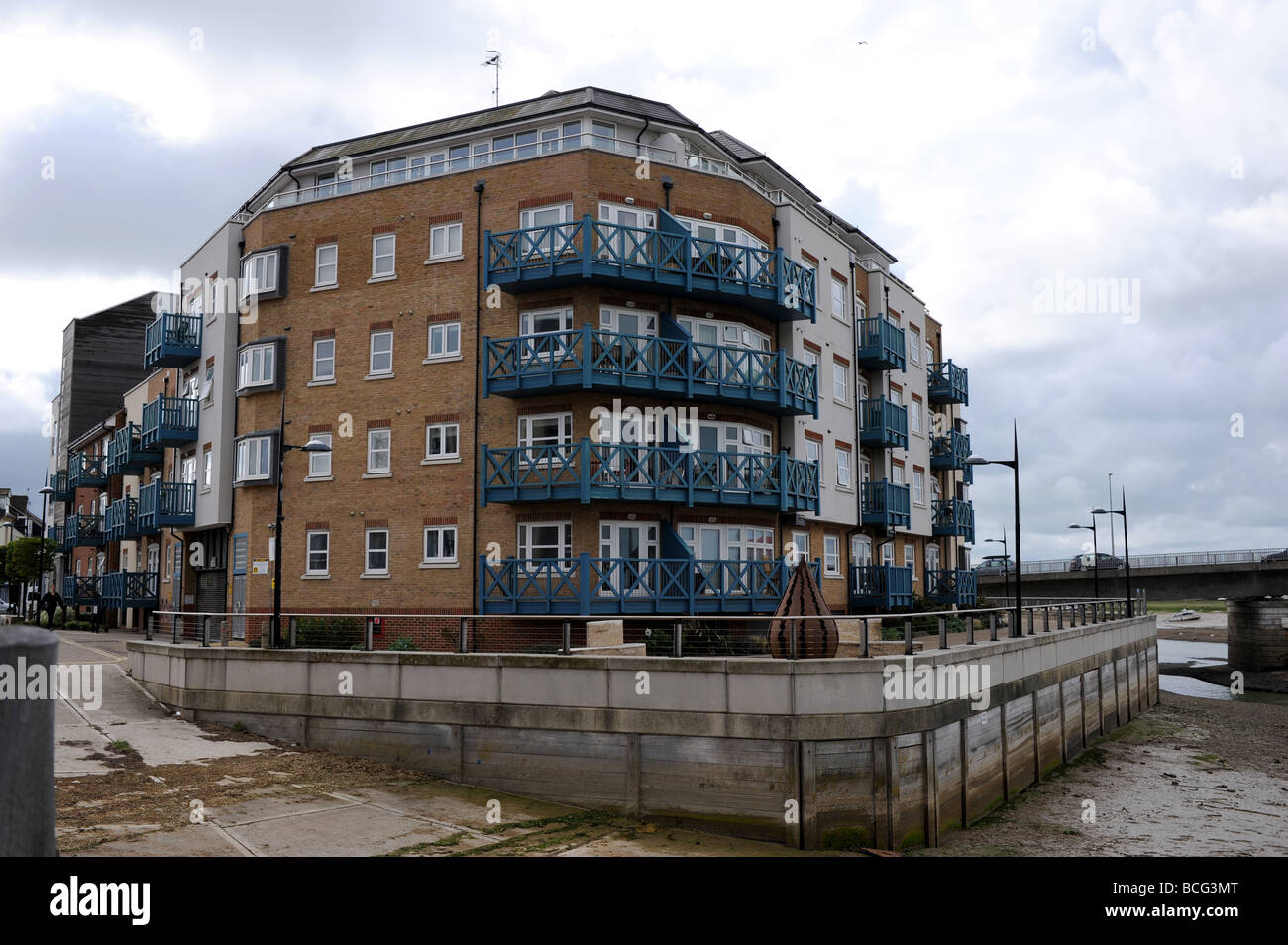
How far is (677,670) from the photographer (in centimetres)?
1731

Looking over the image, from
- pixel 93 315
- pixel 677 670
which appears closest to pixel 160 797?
pixel 677 670

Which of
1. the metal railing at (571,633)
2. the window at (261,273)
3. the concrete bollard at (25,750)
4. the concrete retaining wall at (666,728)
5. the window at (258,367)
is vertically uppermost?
the window at (261,273)

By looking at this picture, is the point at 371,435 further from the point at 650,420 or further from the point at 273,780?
A: the point at 273,780

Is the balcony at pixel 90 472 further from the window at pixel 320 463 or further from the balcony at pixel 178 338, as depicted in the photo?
the window at pixel 320 463

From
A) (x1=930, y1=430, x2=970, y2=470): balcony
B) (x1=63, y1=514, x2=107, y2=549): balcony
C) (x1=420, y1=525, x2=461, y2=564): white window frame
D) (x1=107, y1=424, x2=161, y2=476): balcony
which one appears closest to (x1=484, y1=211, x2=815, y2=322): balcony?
→ (x1=420, y1=525, x2=461, y2=564): white window frame

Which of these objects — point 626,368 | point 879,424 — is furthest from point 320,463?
point 879,424

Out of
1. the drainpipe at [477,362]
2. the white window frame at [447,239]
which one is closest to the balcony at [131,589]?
the drainpipe at [477,362]

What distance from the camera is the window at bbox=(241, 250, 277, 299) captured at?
105 ft

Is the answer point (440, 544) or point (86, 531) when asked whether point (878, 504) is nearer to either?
point (440, 544)

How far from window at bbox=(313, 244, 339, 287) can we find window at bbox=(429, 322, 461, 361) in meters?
4.29

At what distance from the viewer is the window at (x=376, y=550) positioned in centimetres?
2944

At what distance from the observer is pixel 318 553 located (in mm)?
30359

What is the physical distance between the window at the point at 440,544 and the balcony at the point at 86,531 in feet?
96.7
